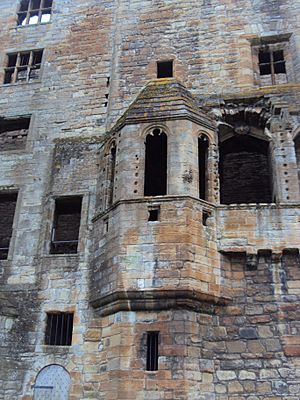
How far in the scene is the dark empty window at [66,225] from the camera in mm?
12062

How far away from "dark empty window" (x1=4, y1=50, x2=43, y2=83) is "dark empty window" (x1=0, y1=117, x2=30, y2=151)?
58.2 inches

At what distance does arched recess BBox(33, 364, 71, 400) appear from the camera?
32.7 ft

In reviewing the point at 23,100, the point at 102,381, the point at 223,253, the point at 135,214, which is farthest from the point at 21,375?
the point at 23,100

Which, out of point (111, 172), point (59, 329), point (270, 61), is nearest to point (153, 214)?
point (111, 172)

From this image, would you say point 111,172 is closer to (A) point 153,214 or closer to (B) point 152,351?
(A) point 153,214

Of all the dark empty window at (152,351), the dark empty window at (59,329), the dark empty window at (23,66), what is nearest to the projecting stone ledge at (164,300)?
the dark empty window at (152,351)

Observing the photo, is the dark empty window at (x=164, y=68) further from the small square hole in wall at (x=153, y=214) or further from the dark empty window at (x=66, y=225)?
the small square hole in wall at (x=153, y=214)

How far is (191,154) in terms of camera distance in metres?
10.8

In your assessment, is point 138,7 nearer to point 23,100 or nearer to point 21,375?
point 23,100

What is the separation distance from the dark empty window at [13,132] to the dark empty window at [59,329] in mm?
5828

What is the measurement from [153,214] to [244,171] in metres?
4.92

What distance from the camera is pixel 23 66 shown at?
1513cm

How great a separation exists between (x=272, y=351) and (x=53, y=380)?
14.4ft

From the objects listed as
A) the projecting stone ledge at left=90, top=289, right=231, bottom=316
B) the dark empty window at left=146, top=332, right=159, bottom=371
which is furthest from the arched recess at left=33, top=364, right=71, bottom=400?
the dark empty window at left=146, top=332, right=159, bottom=371
